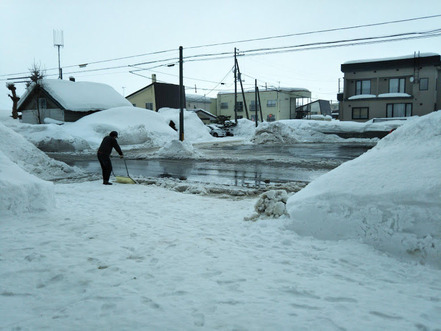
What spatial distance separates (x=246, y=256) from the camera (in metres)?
4.35

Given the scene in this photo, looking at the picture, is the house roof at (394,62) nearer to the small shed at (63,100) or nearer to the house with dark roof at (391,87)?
the house with dark roof at (391,87)

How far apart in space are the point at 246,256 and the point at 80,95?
1379 inches

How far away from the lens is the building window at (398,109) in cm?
3456

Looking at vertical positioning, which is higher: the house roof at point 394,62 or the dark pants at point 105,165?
the house roof at point 394,62

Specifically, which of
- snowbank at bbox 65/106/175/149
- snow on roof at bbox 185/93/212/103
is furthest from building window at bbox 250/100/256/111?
snowbank at bbox 65/106/175/149

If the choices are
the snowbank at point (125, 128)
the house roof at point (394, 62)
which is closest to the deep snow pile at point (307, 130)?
the snowbank at point (125, 128)

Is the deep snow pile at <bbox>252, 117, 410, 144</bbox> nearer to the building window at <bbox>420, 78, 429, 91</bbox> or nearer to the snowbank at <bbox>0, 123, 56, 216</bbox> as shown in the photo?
the building window at <bbox>420, 78, 429, 91</bbox>

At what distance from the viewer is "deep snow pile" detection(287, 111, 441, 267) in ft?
13.3

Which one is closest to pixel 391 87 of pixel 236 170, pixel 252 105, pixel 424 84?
pixel 424 84

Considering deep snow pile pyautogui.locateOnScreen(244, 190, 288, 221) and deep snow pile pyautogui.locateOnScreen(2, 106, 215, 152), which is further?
deep snow pile pyautogui.locateOnScreen(2, 106, 215, 152)

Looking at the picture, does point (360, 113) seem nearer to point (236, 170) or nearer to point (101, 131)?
point (101, 131)

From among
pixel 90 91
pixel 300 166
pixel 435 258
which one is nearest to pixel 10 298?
pixel 435 258

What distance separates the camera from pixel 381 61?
3478 centimetres

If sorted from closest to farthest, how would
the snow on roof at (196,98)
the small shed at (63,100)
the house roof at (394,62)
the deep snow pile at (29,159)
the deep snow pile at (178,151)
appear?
the deep snow pile at (29,159), the deep snow pile at (178,151), the house roof at (394,62), the small shed at (63,100), the snow on roof at (196,98)
